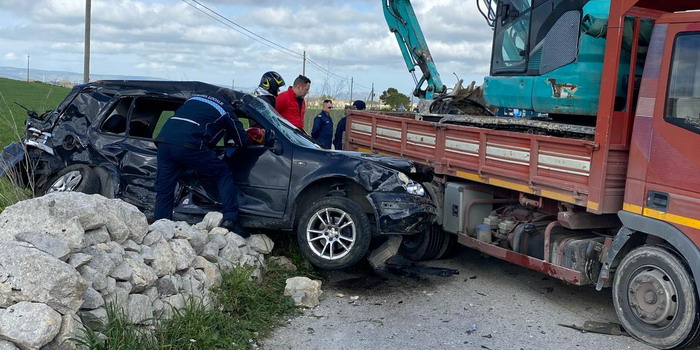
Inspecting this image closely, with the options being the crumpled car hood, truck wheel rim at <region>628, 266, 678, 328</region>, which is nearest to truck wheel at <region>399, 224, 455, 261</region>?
the crumpled car hood

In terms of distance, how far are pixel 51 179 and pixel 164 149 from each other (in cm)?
166

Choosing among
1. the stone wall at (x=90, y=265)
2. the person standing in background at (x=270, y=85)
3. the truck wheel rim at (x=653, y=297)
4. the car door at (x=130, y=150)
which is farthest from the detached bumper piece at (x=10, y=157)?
the truck wheel rim at (x=653, y=297)

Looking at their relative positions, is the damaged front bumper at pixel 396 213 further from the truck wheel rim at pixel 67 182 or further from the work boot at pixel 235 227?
the truck wheel rim at pixel 67 182

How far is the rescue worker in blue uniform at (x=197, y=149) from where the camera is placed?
22.1ft

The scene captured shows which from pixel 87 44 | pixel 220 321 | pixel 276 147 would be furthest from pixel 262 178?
pixel 87 44

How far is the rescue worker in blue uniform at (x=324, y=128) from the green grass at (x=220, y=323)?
5.16 meters

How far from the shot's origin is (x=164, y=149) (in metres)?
6.75

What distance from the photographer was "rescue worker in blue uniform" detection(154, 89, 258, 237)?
22.1 feet

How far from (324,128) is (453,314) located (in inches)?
238

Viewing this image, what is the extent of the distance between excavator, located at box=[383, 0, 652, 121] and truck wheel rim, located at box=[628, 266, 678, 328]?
1.47 m

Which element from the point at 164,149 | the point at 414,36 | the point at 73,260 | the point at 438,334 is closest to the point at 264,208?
the point at 164,149

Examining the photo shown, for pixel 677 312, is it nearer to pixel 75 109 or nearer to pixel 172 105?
pixel 172 105

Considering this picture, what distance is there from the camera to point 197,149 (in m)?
6.75

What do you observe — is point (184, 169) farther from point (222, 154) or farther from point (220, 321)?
point (220, 321)
